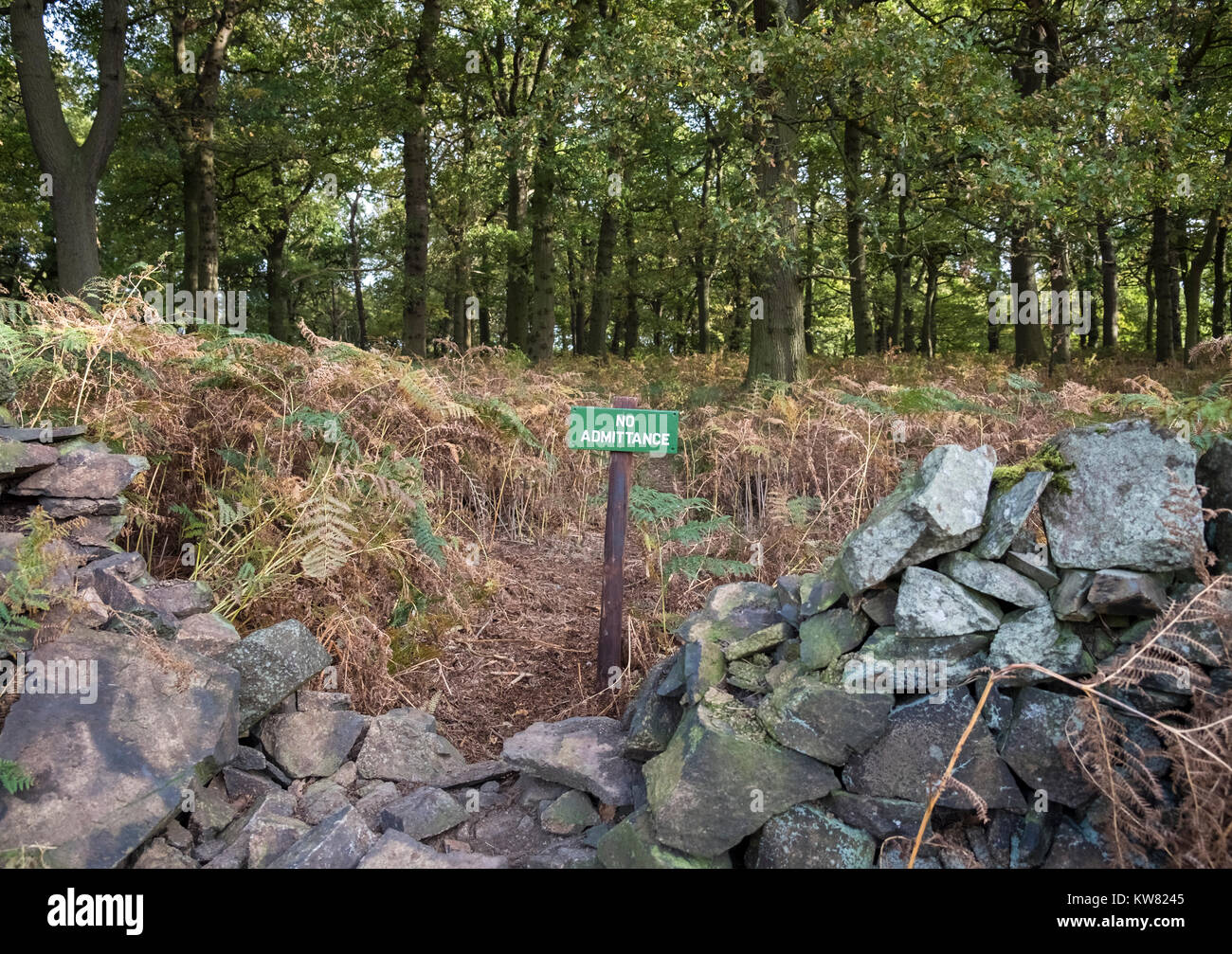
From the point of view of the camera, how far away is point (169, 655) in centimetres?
319

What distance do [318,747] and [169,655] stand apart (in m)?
0.84

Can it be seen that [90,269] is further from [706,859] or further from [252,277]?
[252,277]

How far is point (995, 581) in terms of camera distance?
292 cm

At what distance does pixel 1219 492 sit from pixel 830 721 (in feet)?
5.23

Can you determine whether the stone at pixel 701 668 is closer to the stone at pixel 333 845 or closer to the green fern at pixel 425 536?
the stone at pixel 333 845

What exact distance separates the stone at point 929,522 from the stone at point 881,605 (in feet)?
0.25

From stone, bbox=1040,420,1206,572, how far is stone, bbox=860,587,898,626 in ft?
1.94

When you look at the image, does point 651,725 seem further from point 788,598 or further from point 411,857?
point 411,857

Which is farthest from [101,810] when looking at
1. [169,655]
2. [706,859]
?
[706,859]

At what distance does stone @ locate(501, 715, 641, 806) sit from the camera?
3.36 meters

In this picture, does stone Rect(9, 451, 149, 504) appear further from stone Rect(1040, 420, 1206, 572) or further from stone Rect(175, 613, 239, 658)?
stone Rect(1040, 420, 1206, 572)

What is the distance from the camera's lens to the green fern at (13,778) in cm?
270

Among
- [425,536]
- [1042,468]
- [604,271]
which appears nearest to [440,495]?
[425,536]

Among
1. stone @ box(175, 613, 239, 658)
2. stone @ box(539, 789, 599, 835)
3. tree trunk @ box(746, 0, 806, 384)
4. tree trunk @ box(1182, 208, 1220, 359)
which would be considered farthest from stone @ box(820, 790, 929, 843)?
tree trunk @ box(1182, 208, 1220, 359)
